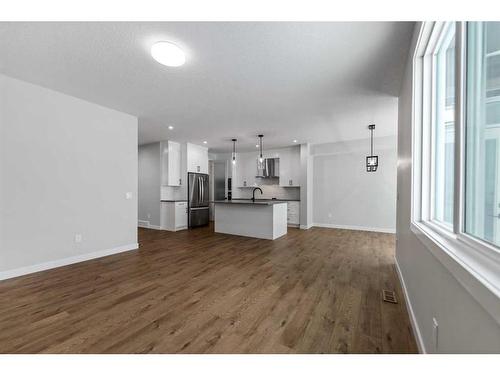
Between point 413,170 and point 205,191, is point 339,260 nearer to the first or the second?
point 413,170

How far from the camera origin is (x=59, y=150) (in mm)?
3209

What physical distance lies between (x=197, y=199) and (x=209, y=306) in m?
4.94

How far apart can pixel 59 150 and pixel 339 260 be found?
471cm

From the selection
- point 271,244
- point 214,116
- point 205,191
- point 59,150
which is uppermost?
point 214,116

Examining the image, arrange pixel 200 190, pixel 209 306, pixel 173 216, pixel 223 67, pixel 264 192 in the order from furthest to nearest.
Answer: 1. pixel 264 192
2. pixel 200 190
3. pixel 173 216
4. pixel 223 67
5. pixel 209 306

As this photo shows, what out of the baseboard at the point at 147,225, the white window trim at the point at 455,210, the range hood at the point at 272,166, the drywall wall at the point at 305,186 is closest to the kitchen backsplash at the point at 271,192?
the range hood at the point at 272,166

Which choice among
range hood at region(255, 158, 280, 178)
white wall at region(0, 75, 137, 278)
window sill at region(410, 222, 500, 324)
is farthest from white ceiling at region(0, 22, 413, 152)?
range hood at region(255, 158, 280, 178)

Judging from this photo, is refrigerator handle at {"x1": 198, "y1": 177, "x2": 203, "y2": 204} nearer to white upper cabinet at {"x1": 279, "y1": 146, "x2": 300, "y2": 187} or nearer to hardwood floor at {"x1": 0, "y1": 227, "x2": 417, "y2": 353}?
white upper cabinet at {"x1": 279, "y1": 146, "x2": 300, "y2": 187}

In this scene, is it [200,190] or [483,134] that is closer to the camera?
[483,134]

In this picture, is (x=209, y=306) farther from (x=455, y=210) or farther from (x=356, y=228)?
(x=356, y=228)

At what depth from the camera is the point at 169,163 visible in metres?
6.18

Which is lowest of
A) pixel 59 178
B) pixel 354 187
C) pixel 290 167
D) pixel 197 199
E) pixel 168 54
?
pixel 197 199

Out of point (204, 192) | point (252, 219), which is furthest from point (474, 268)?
point (204, 192)

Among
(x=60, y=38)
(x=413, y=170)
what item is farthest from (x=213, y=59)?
(x=413, y=170)
